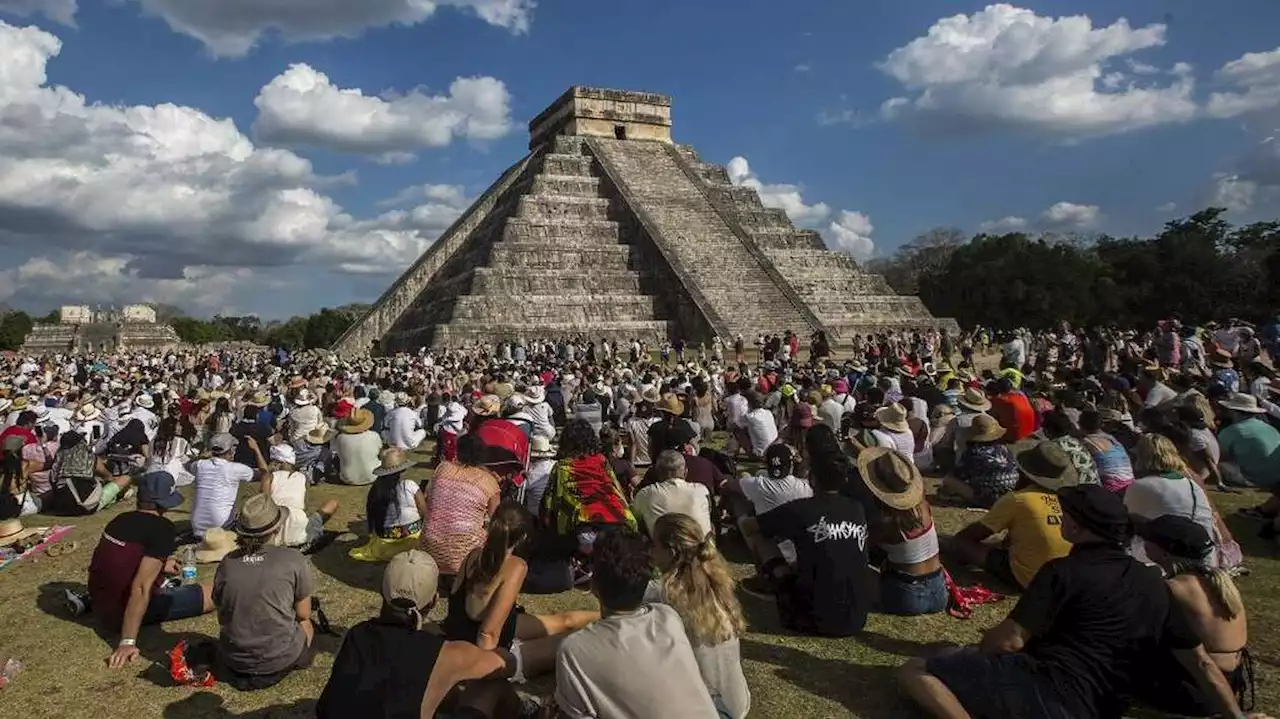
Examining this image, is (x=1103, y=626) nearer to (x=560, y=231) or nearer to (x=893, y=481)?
(x=893, y=481)

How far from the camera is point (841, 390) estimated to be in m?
11.6

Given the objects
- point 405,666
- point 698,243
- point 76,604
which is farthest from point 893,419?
point 698,243

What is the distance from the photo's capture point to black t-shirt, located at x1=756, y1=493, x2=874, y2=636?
15.3 feet

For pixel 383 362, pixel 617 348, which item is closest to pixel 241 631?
pixel 383 362

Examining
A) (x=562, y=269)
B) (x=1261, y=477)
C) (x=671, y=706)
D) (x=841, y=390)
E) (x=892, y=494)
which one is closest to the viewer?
(x=671, y=706)

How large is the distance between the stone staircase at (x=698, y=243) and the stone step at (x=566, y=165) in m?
0.82

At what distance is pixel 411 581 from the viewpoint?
131 inches

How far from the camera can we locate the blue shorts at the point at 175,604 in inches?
207

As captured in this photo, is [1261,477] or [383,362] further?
[383,362]

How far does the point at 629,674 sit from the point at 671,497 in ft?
7.59

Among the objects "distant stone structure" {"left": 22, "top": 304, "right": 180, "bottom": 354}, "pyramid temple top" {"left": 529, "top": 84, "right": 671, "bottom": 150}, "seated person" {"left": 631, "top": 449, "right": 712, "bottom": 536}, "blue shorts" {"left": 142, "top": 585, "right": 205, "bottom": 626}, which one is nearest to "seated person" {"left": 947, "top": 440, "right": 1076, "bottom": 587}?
"seated person" {"left": 631, "top": 449, "right": 712, "bottom": 536}

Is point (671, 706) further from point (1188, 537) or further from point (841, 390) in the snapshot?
point (841, 390)

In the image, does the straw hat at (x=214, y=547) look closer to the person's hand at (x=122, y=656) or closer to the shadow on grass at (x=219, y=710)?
the person's hand at (x=122, y=656)

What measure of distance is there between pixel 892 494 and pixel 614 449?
11.8 ft
